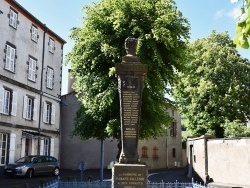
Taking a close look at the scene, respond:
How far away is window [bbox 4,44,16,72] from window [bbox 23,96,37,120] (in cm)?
291

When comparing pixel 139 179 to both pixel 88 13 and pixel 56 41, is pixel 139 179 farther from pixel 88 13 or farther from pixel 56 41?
pixel 56 41

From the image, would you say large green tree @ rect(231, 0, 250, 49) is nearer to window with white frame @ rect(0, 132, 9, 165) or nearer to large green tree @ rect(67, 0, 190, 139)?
large green tree @ rect(67, 0, 190, 139)

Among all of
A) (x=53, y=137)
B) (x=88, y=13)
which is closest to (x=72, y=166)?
(x=53, y=137)

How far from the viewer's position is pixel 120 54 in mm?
18188

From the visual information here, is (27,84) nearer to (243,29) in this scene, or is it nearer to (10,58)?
(10,58)

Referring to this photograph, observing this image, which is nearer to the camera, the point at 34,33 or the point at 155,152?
the point at 34,33

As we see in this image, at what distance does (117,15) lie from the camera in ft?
59.0

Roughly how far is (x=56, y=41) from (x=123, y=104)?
24345mm

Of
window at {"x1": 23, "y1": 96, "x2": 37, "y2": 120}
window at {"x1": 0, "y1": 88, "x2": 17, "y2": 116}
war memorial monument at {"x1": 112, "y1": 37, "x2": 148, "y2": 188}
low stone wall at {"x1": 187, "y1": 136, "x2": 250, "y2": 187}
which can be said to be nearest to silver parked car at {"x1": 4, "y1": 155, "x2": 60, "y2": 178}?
window at {"x1": 0, "y1": 88, "x2": 17, "y2": 116}

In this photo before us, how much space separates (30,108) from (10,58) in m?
4.82

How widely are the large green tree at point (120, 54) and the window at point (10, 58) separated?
7788 mm

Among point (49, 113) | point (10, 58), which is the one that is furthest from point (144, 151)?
point (10, 58)

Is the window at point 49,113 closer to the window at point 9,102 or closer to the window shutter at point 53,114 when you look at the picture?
the window shutter at point 53,114

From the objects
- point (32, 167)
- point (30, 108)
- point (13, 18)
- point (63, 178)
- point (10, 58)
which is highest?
point (13, 18)
